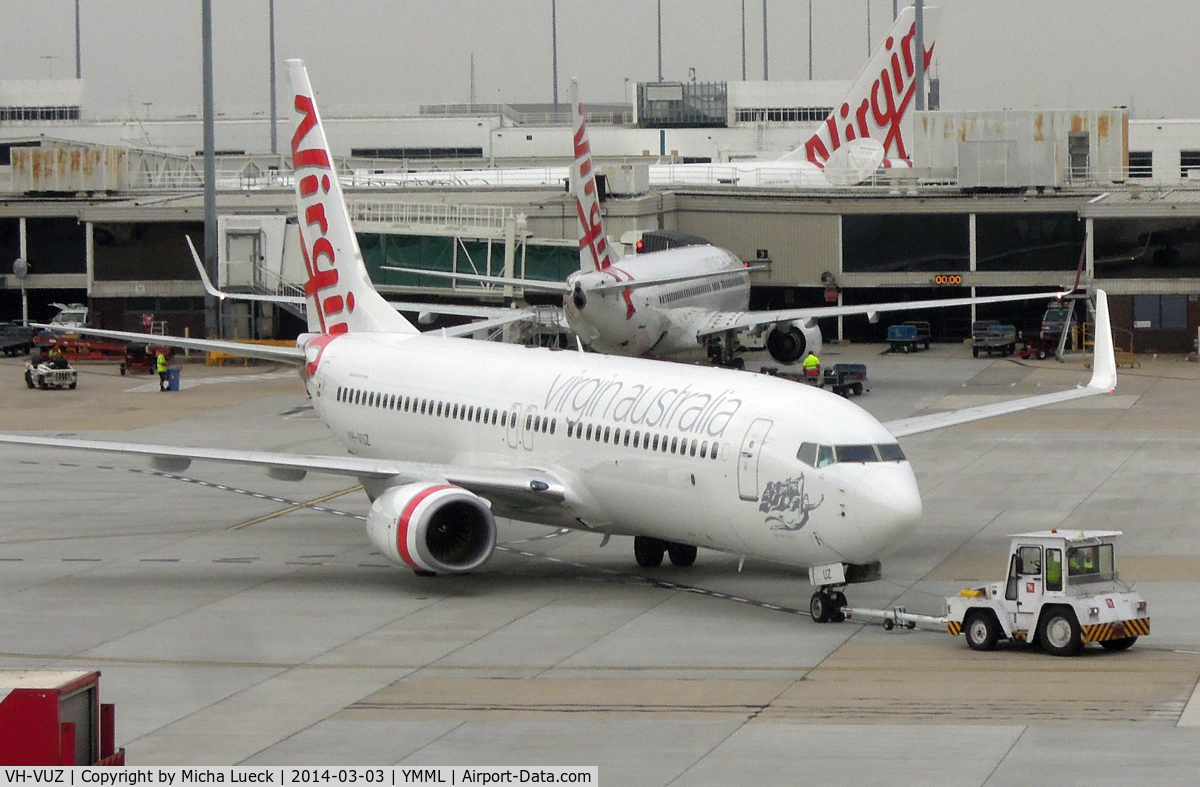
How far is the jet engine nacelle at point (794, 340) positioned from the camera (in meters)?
72.6

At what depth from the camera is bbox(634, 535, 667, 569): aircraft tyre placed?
37.3 metres

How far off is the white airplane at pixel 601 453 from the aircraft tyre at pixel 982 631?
1.79 metres

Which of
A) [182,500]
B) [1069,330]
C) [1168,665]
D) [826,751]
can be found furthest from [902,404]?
[826,751]

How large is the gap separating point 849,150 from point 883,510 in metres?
70.2

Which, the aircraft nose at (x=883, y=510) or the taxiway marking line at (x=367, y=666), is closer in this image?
the taxiway marking line at (x=367, y=666)

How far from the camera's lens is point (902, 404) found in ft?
211

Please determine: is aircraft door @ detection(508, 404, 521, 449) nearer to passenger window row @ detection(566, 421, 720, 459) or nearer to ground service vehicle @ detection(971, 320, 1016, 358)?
passenger window row @ detection(566, 421, 720, 459)

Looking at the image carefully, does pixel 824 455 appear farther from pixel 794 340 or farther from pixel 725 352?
pixel 725 352


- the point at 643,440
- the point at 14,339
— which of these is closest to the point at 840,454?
the point at 643,440

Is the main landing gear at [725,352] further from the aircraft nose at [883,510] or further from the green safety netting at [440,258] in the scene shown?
the aircraft nose at [883,510]

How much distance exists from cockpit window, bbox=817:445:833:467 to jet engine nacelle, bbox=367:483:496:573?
6899 millimetres

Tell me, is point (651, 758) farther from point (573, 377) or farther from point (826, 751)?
point (573, 377)

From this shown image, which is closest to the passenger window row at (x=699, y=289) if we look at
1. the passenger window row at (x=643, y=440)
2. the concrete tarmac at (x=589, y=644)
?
the concrete tarmac at (x=589, y=644)

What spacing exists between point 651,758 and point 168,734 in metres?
6.57
